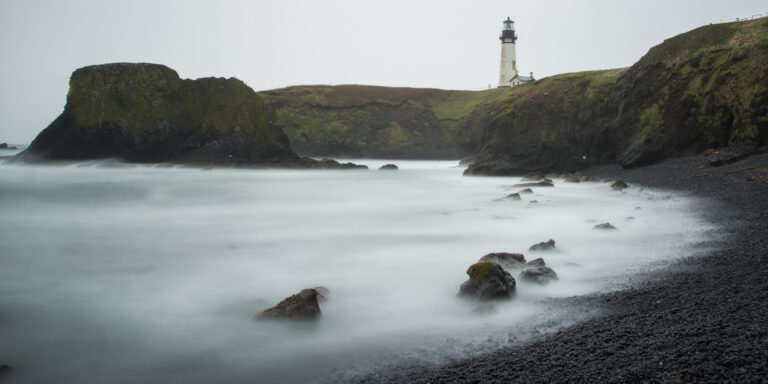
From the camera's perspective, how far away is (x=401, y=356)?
3736 mm

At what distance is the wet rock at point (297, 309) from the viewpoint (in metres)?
4.35

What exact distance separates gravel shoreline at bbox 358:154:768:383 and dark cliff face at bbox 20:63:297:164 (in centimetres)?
2384

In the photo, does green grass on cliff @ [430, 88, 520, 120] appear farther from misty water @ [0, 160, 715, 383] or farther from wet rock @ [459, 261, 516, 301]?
wet rock @ [459, 261, 516, 301]

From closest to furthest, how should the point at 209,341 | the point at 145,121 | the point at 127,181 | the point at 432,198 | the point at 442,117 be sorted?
1. the point at 209,341
2. the point at 432,198
3. the point at 127,181
4. the point at 145,121
5. the point at 442,117

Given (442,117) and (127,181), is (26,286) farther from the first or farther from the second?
(442,117)

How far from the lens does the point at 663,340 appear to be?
334 cm

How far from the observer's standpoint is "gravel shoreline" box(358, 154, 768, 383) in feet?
9.52

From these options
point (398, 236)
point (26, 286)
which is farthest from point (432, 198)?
point (26, 286)

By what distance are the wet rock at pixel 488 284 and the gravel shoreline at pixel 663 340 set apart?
2.49 feet

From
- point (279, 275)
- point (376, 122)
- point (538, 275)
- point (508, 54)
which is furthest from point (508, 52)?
point (538, 275)

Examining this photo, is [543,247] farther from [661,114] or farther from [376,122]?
[376,122]

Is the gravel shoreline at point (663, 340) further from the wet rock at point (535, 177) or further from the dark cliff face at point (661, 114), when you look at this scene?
the wet rock at point (535, 177)

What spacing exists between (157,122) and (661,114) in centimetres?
2241

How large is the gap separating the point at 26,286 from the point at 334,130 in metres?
42.5
